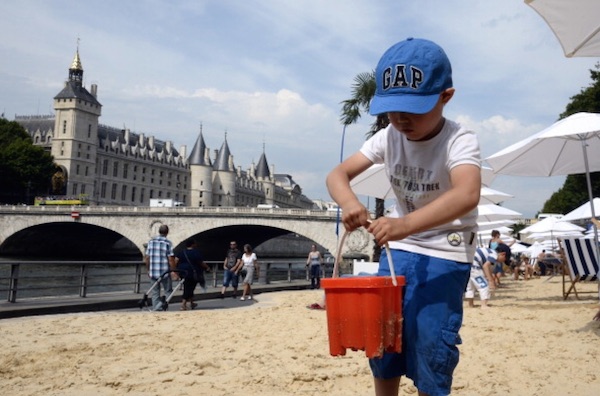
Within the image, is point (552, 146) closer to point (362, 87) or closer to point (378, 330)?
point (378, 330)

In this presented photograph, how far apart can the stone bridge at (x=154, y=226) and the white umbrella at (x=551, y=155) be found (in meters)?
30.9

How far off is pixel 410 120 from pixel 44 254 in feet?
232

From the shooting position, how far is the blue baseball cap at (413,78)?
2043 mm

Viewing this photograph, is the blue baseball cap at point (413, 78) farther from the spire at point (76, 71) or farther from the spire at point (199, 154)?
the spire at point (199, 154)

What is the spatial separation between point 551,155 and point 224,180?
346 ft

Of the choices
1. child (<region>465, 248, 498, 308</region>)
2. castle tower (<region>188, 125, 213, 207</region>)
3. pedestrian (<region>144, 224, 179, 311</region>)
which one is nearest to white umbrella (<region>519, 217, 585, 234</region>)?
child (<region>465, 248, 498, 308</region>)

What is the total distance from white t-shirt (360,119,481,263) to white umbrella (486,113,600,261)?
20.9 ft

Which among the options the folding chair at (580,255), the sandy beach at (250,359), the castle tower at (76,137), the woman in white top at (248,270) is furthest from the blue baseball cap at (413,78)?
the castle tower at (76,137)

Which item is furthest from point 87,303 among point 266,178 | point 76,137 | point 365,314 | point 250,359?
point 266,178

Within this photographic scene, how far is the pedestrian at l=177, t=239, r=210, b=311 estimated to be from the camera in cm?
1057

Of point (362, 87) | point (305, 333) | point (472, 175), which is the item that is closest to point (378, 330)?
point (472, 175)

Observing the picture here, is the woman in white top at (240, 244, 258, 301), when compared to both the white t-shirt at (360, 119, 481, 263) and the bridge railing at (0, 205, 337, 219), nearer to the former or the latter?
the white t-shirt at (360, 119, 481, 263)

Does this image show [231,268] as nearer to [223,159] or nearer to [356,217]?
[356,217]

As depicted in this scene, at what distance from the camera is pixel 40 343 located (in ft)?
18.9
